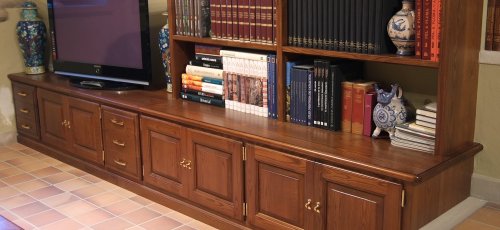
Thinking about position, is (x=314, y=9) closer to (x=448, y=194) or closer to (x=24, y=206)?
(x=448, y=194)

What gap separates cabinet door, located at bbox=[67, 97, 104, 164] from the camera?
3377 mm

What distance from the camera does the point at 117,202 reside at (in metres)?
3.10

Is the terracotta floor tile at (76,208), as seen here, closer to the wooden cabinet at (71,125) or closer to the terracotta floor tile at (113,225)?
the terracotta floor tile at (113,225)

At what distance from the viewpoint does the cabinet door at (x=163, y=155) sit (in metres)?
2.84

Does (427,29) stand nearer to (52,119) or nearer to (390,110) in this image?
(390,110)

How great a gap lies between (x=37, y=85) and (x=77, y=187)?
916 millimetres

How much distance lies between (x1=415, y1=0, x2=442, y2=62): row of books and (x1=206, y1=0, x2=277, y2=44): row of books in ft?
2.39

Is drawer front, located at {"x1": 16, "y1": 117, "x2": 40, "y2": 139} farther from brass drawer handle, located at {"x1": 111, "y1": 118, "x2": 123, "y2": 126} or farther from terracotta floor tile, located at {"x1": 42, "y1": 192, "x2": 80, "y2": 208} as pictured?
brass drawer handle, located at {"x1": 111, "y1": 118, "x2": 123, "y2": 126}

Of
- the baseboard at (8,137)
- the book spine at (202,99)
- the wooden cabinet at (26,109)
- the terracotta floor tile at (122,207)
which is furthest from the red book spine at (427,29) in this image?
the baseboard at (8,137)

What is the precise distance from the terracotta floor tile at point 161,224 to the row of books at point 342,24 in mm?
1082

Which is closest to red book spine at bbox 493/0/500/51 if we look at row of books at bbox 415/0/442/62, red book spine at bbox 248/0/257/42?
row of books at bbox 415/0/442/62

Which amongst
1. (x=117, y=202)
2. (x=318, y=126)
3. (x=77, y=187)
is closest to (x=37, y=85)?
(x=77, y=187)

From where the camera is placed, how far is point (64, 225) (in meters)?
2.84

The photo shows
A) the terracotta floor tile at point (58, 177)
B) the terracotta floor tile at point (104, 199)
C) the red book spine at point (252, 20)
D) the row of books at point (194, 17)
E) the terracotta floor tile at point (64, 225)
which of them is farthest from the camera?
the terracotta floor tile at point (58, 177)
